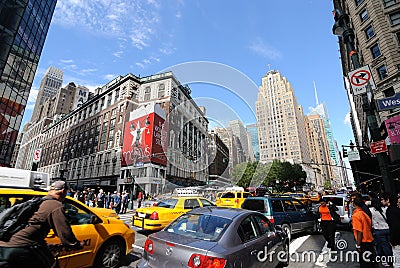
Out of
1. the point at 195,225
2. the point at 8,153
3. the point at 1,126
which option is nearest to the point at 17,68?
the point at 1,126

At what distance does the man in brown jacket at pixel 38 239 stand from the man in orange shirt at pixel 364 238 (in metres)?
5.36

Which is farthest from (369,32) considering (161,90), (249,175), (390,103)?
(249,175)

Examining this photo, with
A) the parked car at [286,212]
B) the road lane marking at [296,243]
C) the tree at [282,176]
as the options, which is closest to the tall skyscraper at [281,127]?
the tree at [282,176]

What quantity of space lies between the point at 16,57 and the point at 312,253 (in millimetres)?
34431

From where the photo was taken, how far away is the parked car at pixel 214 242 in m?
2.97

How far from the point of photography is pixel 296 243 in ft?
24.2

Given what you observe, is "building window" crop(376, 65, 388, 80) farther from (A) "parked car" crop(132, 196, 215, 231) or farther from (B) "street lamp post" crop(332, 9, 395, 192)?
(A) "parked car" crop(132, 196, 215, 231)

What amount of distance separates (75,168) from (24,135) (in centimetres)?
8960

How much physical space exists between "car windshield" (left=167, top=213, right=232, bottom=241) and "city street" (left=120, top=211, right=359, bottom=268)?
204 cm

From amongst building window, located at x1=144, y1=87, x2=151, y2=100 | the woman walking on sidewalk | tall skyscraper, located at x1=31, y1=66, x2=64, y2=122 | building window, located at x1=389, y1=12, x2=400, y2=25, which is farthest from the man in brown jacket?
tall skyscraper, located at x1=31, y1=66, x2=64, y2=122

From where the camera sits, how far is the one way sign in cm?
953

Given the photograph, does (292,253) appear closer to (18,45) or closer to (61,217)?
(61,217)

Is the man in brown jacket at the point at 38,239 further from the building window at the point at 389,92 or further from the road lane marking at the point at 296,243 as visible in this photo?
the building window at the point at 389,92

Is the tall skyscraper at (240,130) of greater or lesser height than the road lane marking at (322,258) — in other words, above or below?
above
